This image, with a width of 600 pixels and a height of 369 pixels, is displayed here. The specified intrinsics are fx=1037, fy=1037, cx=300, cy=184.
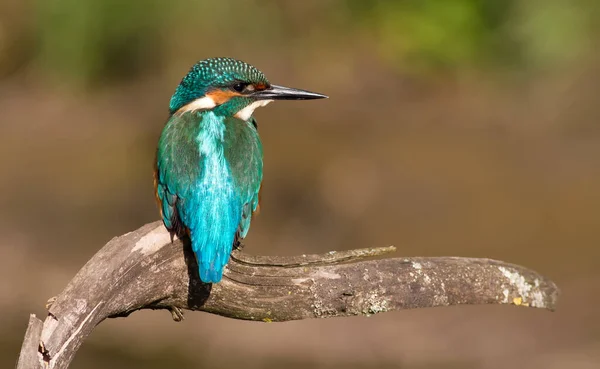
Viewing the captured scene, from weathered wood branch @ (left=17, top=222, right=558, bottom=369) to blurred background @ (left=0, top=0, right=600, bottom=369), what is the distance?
240cm

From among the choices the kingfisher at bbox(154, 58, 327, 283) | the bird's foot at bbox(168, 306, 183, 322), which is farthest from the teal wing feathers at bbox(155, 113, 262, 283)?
the bird's foot at bbox(168, 306, 183, 322)

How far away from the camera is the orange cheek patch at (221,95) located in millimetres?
3832

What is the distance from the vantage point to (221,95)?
3838 millimetres

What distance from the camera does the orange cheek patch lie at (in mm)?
3832

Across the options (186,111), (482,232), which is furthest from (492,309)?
(186,111)

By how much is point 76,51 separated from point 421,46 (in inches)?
107

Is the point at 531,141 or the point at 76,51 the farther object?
the point at 76,51

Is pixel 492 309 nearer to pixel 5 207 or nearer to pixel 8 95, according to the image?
pixel 5 207

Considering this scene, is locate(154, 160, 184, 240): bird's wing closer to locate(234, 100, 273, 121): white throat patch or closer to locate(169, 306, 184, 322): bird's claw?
locate(169, 306, 184, 322): bird's claw

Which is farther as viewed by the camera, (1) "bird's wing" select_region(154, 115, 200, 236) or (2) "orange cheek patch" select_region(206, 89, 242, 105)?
(2) "orange cheek patch" select_region(206, 89, 242, 105)

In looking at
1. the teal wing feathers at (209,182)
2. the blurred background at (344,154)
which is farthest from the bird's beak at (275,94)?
the blurred background at (344,154)

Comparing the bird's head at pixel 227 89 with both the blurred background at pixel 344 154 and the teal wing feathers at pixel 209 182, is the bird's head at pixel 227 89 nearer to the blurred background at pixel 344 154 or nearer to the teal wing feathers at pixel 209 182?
the teal wing feathers at pixel 209 182

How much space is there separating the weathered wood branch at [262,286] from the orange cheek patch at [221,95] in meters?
0.65

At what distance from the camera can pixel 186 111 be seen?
12.5ft
